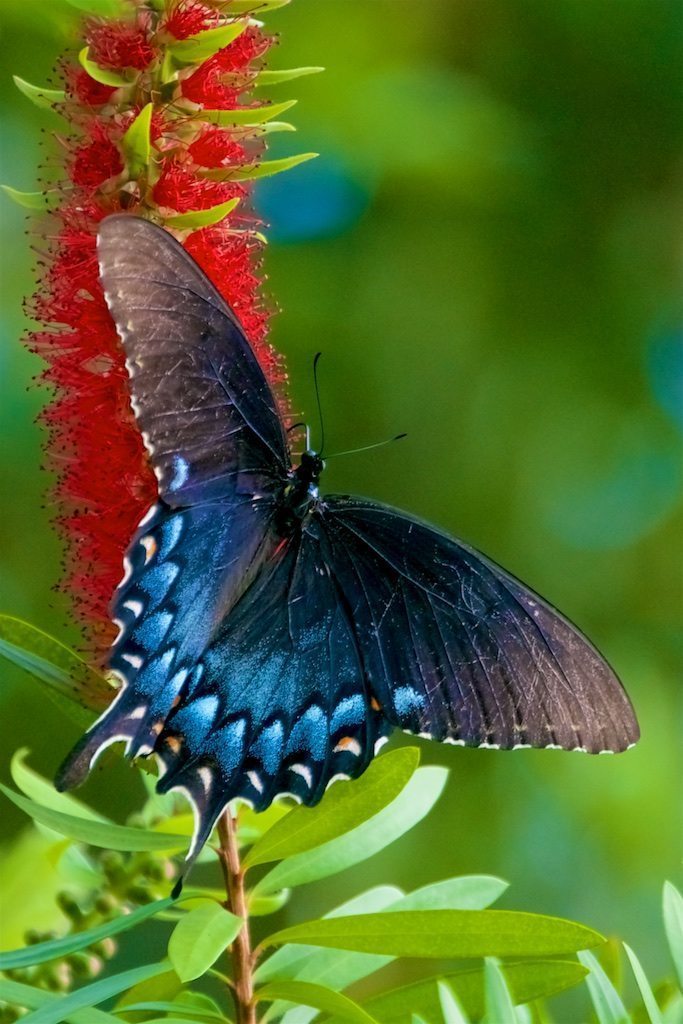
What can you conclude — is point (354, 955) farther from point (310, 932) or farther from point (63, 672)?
point (63, 672)

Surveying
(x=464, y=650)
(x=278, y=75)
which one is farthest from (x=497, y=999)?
(x=278, y=75)

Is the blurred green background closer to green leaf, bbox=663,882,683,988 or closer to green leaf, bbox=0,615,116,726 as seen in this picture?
green leaf, bbox=0,615,116,726

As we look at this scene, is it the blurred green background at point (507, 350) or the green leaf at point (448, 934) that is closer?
the green leaf at point (448, 934)

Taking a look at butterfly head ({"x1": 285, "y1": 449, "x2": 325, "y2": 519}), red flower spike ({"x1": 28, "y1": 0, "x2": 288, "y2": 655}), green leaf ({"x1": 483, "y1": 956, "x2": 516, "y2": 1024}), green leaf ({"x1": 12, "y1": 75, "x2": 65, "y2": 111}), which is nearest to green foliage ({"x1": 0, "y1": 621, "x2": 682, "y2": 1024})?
green leaf ({"x1": 483, "y1": 956, "x2": 516, "y2": 1024})

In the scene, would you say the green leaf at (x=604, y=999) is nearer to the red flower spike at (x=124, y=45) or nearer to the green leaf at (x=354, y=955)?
the green leaf at (x=354, y=955)

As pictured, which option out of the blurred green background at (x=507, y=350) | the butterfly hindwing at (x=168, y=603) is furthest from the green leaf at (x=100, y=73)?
the blurred green background at (x=507, y=350)

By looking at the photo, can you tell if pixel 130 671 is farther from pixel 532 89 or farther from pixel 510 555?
pixel 532 89
